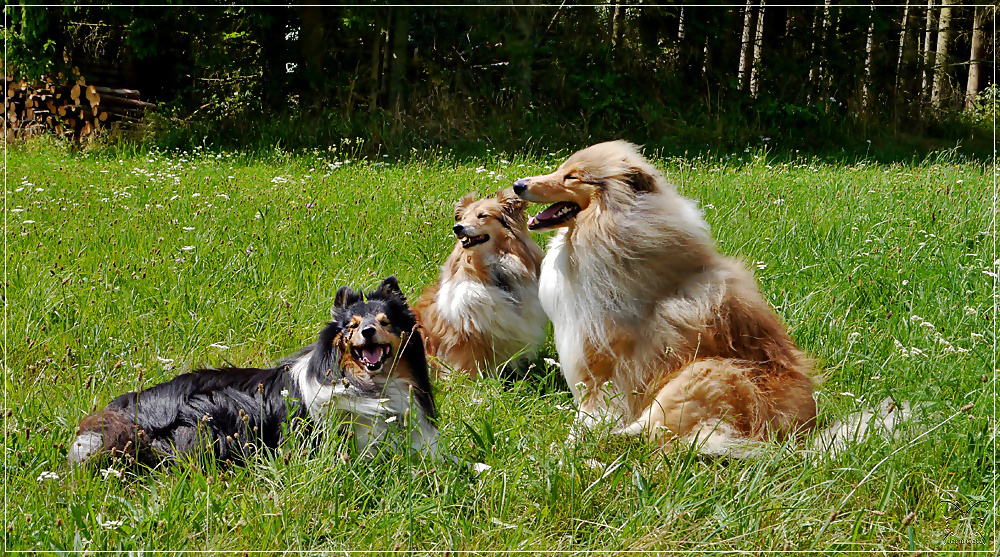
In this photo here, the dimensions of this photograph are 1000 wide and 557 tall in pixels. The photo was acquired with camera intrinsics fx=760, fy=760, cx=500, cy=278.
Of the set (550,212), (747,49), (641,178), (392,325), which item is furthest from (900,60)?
(392,325)

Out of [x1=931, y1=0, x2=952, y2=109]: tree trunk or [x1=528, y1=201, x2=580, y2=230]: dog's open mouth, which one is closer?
[x1=528, y1=201, x2=580, y2=230]: dog's open mouth

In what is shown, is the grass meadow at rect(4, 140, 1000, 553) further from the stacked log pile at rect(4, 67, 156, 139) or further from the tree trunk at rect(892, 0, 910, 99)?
the tree trunk at rect(892, 0, 910, 99)

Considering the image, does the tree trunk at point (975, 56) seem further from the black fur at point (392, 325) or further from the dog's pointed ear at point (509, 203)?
the black fur at point (392, 325)

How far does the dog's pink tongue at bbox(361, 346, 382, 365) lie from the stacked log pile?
414 inches

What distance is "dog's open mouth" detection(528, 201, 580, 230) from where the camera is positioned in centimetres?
352

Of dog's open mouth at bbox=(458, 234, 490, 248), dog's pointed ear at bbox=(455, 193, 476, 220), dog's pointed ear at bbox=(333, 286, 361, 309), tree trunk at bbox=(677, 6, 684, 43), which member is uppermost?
tree trunk at bbox=(677, 6, 684, 43)

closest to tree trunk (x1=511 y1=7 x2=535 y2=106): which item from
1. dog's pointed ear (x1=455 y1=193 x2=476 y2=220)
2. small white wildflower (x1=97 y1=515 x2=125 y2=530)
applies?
dog's pointed ear (x1=455 y1=193 x2=476 y2=220)

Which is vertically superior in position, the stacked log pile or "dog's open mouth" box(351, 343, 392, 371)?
the stacked log pile

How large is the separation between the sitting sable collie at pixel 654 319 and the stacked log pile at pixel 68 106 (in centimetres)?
1043

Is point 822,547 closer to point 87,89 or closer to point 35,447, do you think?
point 35,447

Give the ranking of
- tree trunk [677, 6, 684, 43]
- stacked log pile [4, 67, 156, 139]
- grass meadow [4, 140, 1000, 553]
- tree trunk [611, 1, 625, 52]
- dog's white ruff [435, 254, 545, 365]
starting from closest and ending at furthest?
grass meadow [4, 140, 1000, 553], dog's white ruff [435, 254, 545, 365], stacked log pile [4, 67, 156, 139], tree trunk [611, 1, 625, 52], tree trunk [677, 6, 684, 43]

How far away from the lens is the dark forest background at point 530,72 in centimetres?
1186

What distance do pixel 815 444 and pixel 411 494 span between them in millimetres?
1582

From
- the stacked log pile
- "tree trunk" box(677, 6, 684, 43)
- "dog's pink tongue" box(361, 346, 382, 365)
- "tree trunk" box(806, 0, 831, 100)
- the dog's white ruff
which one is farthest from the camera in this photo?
"tree trunk" box(806, 0, 831, 100)
